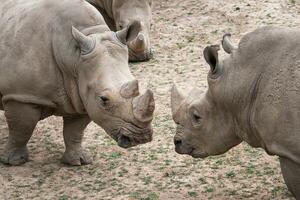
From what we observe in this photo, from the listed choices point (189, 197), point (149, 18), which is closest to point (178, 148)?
point (189, 197)

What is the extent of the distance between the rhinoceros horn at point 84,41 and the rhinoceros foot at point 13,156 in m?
1.49

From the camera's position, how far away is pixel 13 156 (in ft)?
24.5

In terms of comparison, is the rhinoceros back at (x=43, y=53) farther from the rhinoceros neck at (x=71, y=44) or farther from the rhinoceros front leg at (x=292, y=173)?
the rhinoceros front leg at (x=292, y=173)

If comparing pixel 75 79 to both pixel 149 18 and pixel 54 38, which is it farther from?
pixel 149 18

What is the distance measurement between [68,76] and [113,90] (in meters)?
0.74

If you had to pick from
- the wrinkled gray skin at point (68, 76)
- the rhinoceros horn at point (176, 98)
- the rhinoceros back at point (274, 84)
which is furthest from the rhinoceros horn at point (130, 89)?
the rhinoceros back at point (274, 84)

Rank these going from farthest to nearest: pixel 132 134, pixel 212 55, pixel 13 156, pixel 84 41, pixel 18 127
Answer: pixel 13 156, pixel 18 127, pixel 84 41, pixel 132 134, pixel 212 55

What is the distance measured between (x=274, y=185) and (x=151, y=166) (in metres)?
1.26

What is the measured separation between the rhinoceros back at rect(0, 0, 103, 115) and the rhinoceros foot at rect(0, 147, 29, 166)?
638 mm

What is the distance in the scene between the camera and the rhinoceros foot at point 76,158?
7520 millimetres

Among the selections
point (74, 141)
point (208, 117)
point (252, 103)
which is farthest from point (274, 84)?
point (74, 141)

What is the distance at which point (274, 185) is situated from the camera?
6738 millimetres

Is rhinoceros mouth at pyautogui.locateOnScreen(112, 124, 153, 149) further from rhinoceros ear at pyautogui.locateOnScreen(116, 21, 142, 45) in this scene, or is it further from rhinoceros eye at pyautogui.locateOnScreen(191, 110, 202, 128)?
rhinoceros ear at pyautogui.locateOnScreen(116, 21, 142, 45)

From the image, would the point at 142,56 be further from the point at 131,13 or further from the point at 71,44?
the point at 71,44
